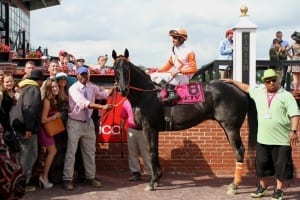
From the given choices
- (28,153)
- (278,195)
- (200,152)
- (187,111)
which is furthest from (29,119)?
(278,195)

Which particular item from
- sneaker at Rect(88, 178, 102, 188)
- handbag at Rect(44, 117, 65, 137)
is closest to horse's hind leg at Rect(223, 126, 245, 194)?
sneaker at Rect(88, 178, 102, 188)

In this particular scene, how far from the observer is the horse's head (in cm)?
766

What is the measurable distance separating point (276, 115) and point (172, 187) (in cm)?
228

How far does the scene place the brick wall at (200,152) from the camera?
923 centimetres

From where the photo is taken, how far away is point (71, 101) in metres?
7.91

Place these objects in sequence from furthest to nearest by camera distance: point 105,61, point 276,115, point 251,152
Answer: point 105,61, point 251,152, point 276,115

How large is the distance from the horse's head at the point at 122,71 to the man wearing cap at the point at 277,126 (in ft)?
6.92

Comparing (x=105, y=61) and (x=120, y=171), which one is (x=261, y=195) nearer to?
(x=120, y=171)

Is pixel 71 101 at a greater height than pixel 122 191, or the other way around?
pixel 71 101

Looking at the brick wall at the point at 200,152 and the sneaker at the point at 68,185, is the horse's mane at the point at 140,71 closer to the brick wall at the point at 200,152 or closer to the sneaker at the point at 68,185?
the brick wall at the point at 200,152

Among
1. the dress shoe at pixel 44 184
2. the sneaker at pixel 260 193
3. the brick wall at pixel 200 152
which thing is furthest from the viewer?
the brick wall at pixel 200 152

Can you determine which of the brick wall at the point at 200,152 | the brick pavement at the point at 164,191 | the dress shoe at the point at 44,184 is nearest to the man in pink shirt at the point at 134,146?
the brick pavement at the point at 164,191

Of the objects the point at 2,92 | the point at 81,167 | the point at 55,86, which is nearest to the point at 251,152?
the point at 81,167

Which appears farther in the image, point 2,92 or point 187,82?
point 187,82
